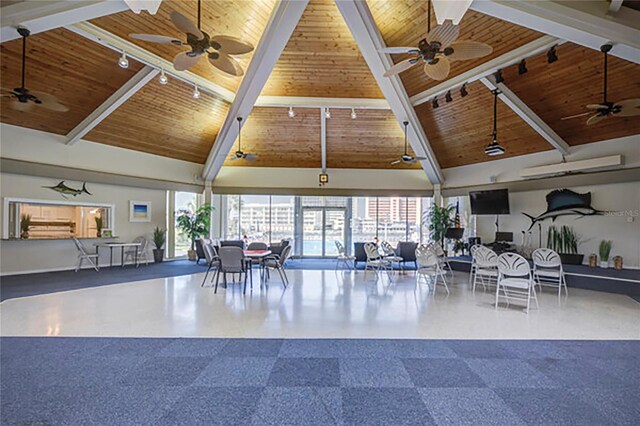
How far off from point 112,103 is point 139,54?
1.63 metres

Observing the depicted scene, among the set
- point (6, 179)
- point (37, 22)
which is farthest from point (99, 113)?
point (37, 22)

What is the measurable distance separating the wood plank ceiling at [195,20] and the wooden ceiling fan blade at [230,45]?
205 centimetres

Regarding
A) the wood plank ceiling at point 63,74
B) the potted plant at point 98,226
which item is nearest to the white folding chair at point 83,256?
the potted plant at point 98,226

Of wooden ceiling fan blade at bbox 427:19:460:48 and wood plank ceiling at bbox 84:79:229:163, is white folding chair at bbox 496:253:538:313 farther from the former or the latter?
wood plank ceiling at bbox 84:79:229:163

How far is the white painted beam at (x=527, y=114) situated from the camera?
260 inches

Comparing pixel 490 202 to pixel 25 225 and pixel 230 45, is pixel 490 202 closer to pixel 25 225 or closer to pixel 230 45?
pixel 230 45

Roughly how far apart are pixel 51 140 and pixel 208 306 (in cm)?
611

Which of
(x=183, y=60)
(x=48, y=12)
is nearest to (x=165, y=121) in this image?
(x=48, y=12)

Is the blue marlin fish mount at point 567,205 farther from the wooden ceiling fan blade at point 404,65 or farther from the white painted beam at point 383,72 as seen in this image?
the wooden ceiling fan blade at point 404,65

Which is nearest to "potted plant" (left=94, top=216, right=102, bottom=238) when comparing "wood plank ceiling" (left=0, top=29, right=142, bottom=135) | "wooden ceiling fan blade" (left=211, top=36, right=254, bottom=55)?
"wood plank ceiling" (left=0, top=29, right=142, bottom=135)

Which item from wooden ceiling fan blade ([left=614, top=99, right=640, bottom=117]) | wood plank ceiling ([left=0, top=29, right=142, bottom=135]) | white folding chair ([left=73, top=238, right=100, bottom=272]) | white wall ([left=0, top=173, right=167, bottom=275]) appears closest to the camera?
wooden ceiling fan blade ([left=614, top=99, right=640, bottom=117])

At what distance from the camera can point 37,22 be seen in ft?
13.5

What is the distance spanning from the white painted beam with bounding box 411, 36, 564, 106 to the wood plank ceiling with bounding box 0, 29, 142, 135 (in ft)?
21.3

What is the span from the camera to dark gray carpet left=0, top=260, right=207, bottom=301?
5829 millimetres
